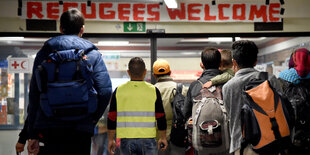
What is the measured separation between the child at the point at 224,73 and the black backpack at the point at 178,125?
2.08ft

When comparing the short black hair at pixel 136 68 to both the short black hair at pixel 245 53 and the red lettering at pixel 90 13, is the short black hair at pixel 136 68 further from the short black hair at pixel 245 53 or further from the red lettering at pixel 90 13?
the red lettering at pixel 90 13

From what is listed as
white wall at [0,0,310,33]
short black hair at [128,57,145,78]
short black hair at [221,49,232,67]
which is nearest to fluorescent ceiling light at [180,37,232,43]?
white wall at [0,0,310,33]

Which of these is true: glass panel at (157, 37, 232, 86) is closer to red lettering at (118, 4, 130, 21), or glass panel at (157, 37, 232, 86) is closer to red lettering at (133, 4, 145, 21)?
red lettering at (133, 4, 145, 21)

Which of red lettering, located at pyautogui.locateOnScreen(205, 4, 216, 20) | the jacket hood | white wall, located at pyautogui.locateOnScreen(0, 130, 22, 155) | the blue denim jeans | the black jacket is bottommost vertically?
white wall, located at pyautogui.locateOnScreen(0, 130, 22, 155)

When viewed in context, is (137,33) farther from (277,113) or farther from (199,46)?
(277,113)

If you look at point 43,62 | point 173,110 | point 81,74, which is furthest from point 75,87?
point 173,110

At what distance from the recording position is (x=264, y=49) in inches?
241

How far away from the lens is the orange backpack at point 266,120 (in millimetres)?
2410

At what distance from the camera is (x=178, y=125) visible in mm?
3922

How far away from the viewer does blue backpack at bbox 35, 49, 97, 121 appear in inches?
82.2

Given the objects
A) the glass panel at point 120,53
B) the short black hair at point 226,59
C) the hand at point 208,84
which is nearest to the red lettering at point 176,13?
the glass panel at point 120,53

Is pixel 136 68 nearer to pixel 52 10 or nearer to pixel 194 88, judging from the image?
pixel 194 88

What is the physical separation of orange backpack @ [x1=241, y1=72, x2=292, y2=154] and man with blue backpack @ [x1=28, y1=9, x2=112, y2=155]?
1136mm

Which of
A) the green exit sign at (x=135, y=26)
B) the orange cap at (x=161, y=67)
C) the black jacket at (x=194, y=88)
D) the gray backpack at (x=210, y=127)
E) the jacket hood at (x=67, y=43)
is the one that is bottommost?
the gray backpack at (x=210, y=127)
